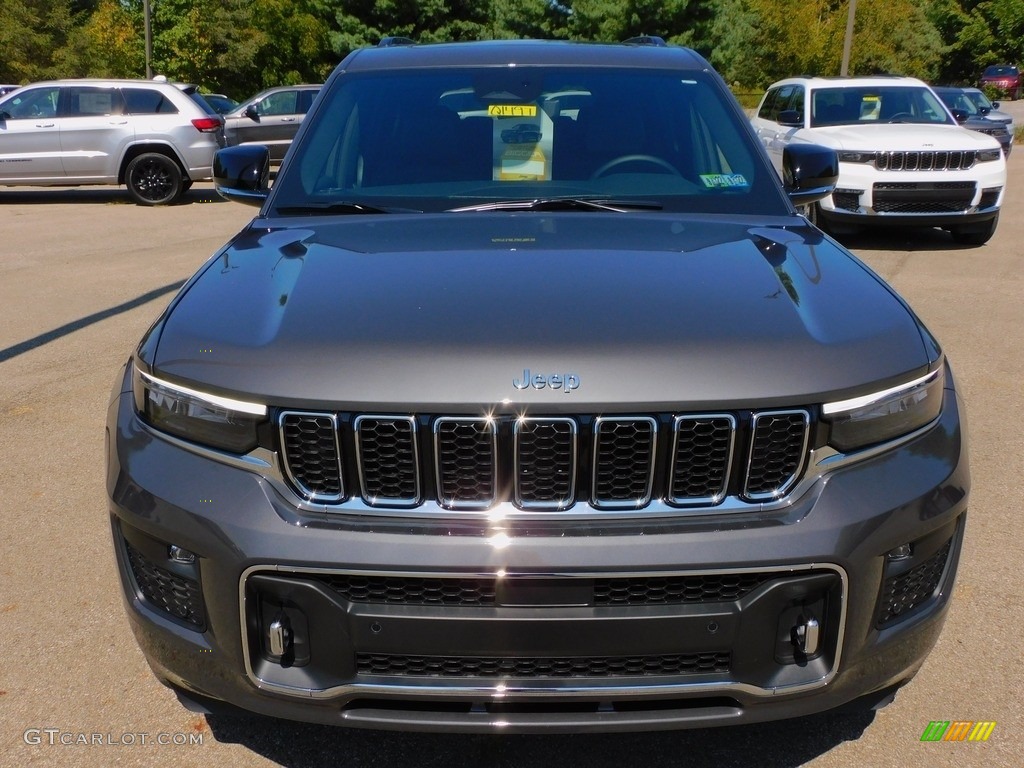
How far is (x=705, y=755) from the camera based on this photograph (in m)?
2.61

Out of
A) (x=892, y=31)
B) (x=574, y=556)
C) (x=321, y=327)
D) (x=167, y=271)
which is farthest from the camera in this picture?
(x=892, y=31)

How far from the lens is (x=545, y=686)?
6.81 feet

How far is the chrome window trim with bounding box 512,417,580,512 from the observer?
2.06 m

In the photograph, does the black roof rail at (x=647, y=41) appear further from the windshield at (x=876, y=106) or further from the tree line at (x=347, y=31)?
the tree line at (x=347, y=31)

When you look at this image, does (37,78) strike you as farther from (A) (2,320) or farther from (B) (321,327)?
(B) (321,327)

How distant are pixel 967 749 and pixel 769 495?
3.54ft

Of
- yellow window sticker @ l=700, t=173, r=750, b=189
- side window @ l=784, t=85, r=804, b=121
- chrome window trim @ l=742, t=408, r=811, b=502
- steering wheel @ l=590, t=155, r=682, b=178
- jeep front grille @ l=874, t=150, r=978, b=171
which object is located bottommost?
jeep front grille @ l=874, t=150, r=978, b=171

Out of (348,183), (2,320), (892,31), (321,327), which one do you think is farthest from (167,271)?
(892,31)

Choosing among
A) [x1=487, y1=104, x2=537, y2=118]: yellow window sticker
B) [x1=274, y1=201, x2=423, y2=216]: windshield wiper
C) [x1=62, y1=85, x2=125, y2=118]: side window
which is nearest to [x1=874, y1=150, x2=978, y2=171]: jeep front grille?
[x1=487, y1=104, x2=537, y2=118]: yellow window sticker

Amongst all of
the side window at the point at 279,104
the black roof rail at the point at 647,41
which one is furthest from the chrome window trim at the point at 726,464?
the side window at the point at 279,104

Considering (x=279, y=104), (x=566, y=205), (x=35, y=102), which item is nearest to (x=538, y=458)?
(x=566, y=205)

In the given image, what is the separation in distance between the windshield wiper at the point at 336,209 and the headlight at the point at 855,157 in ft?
26.9

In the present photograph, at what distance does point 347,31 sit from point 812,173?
4208 centimetres

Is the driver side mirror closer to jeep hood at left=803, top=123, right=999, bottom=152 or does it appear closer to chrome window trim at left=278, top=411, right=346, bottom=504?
jeep hood at left=803, top=123, right=999, bottom=152
